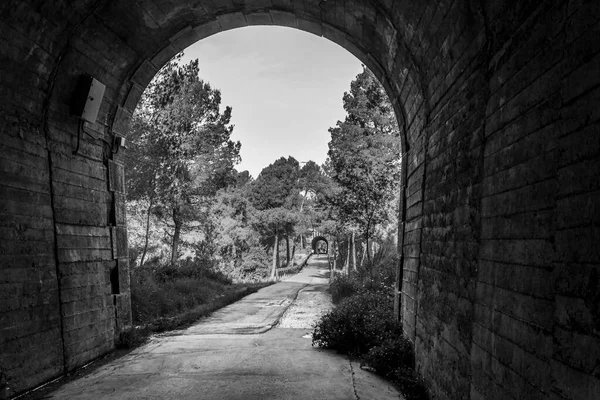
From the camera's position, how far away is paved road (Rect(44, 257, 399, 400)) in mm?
4891

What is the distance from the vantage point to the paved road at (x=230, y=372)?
4.89m

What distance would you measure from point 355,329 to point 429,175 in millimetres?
3112

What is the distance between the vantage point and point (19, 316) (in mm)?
5047

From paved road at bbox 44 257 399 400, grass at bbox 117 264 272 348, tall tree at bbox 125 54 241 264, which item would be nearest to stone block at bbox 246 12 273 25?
paved road at bbox 44 257 399 400

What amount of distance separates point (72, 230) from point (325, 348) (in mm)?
4761

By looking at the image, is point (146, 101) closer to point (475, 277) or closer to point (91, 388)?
point (91, 388)

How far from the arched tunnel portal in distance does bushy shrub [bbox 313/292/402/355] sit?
41 cm

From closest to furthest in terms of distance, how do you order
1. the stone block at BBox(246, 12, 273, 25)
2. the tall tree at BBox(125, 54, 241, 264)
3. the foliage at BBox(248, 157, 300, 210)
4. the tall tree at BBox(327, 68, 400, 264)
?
the stone block at BBox(246, 12, 273, 25), the tall tree at BBox(327, 68, 400, 264), the tall tree at BBox(125, 54, 241, 264), the foliage at BBox(248, 157, 300, 210)

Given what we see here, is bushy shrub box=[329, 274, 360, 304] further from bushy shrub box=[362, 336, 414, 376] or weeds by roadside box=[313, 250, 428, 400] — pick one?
bushy shrub box=[362, 336, 414, 376]

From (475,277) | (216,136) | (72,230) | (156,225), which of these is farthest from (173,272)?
(475,277)

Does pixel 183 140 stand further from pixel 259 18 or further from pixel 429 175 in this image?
pixel 429 175

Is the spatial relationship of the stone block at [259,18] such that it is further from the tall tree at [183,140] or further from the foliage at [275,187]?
the foliage at [275,187]

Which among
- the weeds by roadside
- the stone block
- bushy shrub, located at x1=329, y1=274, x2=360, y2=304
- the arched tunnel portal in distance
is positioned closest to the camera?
the arched tunnel portal in distance

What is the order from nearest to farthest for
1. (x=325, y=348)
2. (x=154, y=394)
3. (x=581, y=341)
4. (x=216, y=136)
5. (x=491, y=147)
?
(x=581, y=341)
(x=491, y=147)
(x=154, y=394)
(x=325, y=348)
(x=216, y=136)
